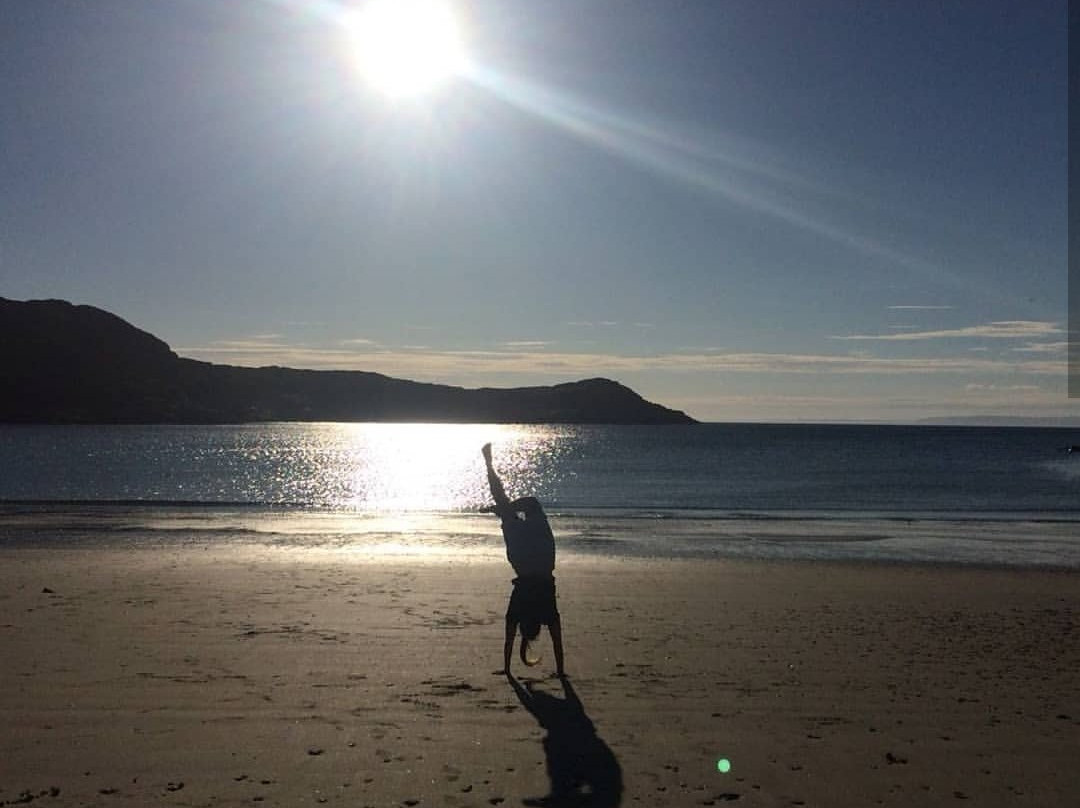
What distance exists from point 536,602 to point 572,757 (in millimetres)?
2458

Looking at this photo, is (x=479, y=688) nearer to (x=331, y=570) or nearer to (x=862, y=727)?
(x=862, y=727)

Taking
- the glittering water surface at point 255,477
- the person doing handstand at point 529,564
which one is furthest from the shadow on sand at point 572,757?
the glittering water surface at point 255,477

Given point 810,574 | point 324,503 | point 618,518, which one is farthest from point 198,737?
point 324,503

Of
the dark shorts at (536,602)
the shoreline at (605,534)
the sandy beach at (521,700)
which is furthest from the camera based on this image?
the shoreline at (605,534)

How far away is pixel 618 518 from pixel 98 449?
8211 centimetres

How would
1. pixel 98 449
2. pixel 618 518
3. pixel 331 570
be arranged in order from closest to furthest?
pixel 331 570
pixel 618 518
pixel 98 449

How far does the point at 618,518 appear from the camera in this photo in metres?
37.4

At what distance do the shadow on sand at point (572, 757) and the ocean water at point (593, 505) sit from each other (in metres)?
14.8

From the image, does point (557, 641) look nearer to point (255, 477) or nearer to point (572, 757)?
point (572, 757)

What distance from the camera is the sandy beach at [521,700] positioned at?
6.93 m

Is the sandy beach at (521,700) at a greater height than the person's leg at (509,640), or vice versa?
the person's leg at (509,640)

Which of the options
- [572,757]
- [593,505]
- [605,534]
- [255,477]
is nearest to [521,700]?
[572,757]

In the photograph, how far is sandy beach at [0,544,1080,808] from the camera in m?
6.93

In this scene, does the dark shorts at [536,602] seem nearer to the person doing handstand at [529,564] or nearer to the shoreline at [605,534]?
the person doing handstand at [529,564]
